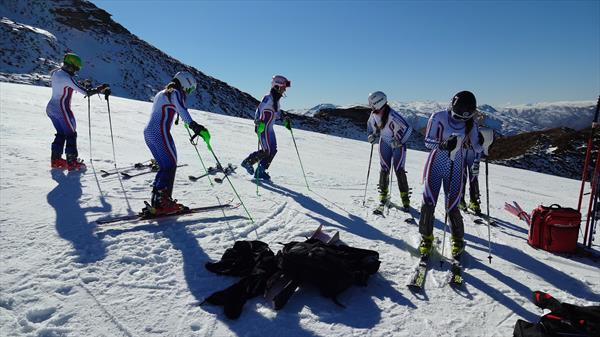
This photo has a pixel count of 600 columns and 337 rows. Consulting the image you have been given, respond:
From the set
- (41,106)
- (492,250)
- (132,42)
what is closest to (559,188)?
(492,250)

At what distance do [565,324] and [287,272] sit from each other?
8.73ft

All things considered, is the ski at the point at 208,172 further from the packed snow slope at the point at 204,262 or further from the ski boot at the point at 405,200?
the ski boot at the point at 405,200

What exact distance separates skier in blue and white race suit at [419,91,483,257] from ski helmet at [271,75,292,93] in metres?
4.81

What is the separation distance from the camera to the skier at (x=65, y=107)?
816 cm

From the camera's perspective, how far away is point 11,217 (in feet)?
17.8

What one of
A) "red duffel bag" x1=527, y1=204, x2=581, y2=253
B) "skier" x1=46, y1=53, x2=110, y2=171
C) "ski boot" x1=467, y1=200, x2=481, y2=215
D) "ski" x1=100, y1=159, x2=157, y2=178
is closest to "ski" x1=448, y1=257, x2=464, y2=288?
"red duffel bag" x1=527, y1=204, x2=581, y2=253

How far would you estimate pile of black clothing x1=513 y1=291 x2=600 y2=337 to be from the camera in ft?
10.2

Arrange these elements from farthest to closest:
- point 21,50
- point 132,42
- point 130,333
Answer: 1. point 132,42
2. point 21,50
3. point 130,333

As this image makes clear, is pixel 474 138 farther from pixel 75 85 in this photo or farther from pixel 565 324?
pixel 75 85

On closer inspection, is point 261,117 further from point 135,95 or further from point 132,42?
point 132,42

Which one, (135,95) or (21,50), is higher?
(21,50)

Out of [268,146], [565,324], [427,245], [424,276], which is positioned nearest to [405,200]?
[427,245]

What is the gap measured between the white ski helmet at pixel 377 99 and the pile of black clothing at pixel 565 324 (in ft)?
15.1

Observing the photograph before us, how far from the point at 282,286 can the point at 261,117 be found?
5870mm
